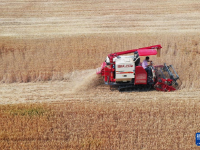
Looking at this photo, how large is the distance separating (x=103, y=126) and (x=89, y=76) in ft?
13.1

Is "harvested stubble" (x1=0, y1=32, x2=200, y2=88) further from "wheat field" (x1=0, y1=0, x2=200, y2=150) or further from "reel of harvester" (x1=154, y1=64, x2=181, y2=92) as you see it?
"reel of harvester" (x1=154, y1=64, x2=181, y2=92)

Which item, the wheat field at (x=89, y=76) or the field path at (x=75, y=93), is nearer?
the wheat field at (x=89, y=76)

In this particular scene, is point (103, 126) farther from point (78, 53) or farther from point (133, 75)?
point (78, 53)

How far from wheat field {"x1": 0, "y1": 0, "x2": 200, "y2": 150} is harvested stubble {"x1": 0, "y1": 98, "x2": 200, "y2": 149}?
4 cm

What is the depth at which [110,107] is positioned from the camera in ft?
37.0

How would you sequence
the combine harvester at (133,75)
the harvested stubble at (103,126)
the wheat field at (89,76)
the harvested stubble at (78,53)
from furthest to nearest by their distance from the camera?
the harvested stubble at (78,53) → the combine harvester at (133,75) → the wheat field at (89,76) → the harvested stubble at (103,126)

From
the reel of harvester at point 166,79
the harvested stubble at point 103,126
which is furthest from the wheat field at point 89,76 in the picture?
the reel of harvester at point 166,79

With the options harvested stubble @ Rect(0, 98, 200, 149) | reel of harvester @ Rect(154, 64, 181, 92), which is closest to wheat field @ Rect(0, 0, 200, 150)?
harvested stubble @ Rect(0, 98, 200, 149)

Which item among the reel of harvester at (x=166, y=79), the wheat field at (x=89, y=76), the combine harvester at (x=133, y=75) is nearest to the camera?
the wheat field at (x=89, y=76)

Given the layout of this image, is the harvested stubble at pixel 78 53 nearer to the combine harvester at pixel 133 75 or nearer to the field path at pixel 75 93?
the field path at pixel 75 93

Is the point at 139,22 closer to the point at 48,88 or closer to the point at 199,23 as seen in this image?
the point at 199,23

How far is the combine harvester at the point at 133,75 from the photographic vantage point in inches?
477

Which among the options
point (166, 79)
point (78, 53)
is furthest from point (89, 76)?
point (166, 79)

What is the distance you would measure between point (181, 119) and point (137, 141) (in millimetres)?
2126
